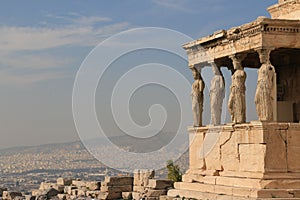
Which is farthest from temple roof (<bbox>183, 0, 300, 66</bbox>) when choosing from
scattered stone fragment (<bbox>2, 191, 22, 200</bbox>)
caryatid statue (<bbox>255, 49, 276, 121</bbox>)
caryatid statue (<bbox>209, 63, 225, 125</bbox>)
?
scattered stone fragment (<bbox>2, 191, 22, 200</bbox>)

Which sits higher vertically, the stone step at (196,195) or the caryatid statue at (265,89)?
the caryatid statue at (265,89)

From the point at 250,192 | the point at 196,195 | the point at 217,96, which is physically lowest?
the point at 196,195

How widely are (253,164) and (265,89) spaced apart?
1.62 m

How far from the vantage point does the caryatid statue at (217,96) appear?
1541cm

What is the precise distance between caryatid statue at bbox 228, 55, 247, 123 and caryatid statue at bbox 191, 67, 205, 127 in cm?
171

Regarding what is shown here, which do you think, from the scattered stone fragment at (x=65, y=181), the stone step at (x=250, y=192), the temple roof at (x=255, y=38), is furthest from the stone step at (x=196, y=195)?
the scattered stone fragment at (x=65, y=181)

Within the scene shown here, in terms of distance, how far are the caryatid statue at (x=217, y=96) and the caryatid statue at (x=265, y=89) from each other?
71.0 inches

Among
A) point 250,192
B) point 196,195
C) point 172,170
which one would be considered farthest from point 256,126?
point 172,170

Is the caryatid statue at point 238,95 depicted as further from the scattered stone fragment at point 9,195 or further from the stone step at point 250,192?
the scattered stone fragment at point 9,195

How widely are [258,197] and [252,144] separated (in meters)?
1.33

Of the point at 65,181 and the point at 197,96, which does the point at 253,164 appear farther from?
the point at 65,181

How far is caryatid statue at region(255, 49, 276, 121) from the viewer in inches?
534

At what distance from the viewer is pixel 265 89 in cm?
1362

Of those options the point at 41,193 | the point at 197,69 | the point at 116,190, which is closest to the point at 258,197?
the point at 197,69
